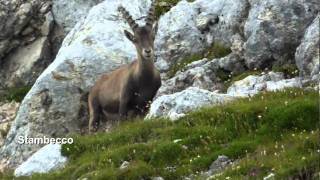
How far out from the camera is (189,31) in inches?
1230

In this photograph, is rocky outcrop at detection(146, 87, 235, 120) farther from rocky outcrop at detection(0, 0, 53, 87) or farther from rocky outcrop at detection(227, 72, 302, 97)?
rocky outcrop at detection(0, 0, 53, 87)

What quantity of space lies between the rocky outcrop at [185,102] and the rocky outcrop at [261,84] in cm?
92

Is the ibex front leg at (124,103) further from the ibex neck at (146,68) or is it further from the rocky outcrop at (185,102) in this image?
the rocky outcrop at (185,102)

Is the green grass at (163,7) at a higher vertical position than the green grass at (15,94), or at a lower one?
higher

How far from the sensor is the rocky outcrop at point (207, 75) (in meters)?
27.4

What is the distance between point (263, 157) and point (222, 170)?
95cm

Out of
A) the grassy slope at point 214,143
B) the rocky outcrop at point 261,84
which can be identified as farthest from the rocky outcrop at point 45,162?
the rocky outcrop at point 261,84

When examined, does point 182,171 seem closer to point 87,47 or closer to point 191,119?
point 191,119

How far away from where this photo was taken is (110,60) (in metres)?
31.0

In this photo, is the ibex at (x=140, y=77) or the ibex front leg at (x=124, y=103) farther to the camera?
the ibex front leg at (x=124, y=103)

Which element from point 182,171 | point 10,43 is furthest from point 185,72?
point 10,43

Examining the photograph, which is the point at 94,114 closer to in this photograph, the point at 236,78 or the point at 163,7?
the point at 236,78

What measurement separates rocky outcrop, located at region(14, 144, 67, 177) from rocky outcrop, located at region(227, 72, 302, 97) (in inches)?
205

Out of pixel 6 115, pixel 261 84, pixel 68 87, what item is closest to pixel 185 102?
pixel 261 84
